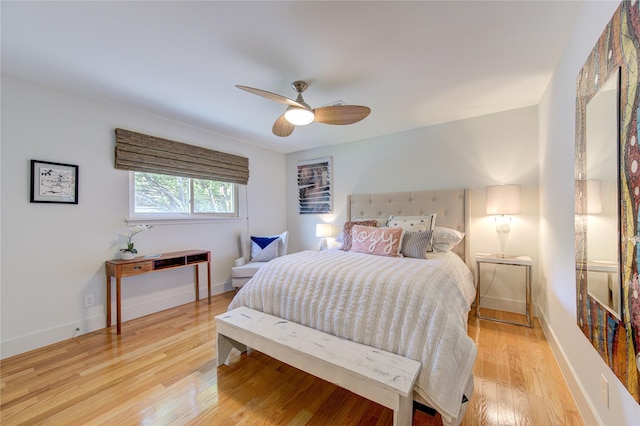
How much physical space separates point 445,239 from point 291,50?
2.44 m

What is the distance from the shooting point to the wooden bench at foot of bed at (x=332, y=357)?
119cm

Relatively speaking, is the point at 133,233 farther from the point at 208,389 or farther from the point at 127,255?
the point at 208,389

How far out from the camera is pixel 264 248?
148 inches

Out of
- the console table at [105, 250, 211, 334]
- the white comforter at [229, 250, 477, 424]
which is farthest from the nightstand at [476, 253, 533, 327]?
the console table at [105, 250, 211, 334]

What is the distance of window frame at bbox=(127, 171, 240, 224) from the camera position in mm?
2801

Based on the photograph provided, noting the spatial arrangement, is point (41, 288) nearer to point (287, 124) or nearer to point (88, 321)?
point (88, 321)

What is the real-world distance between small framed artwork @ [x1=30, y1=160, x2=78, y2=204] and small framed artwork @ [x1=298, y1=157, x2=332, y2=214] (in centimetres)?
298

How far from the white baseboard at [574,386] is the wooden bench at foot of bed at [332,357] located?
2.97ft

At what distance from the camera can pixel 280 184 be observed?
473 centimetres

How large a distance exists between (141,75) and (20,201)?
4.89 feet

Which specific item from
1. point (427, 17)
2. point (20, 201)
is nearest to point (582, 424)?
point (427, 17)

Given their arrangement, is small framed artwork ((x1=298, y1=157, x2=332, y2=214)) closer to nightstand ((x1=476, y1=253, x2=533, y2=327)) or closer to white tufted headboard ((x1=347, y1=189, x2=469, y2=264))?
white tufted headboard ((x1=347, y1=189, x2=469, y2=264))

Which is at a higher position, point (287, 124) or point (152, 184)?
point (287, 124)

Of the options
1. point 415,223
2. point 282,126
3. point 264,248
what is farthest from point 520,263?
point 264,248
